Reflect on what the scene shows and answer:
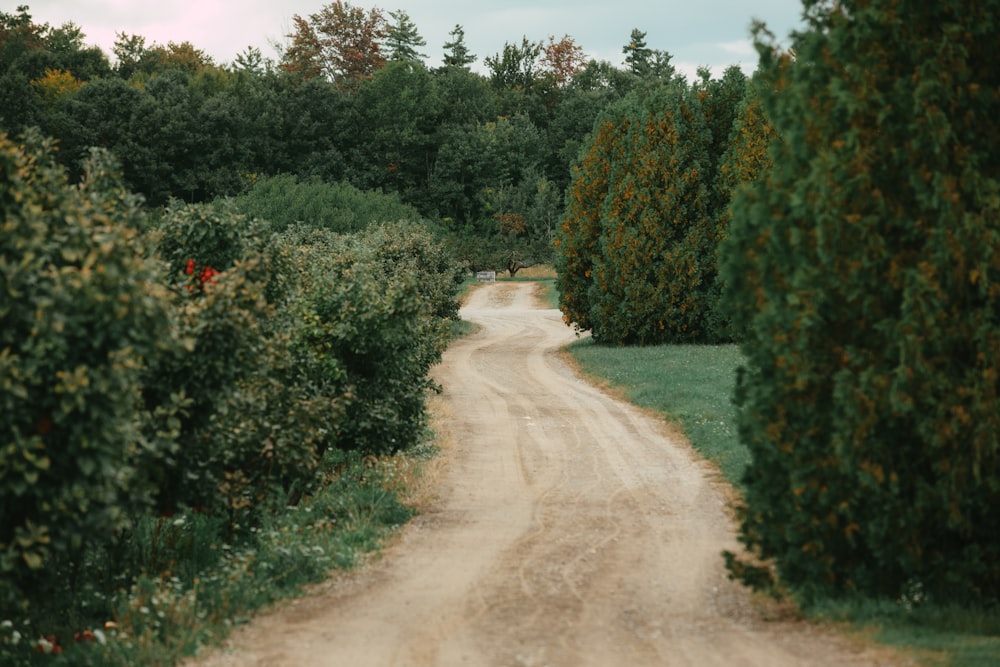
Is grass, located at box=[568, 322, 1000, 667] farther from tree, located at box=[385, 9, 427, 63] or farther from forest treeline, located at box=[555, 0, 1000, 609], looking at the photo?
tree, located at box=[385, 9, 427, 63]

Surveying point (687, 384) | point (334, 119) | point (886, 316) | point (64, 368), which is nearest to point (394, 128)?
point (334, 119)

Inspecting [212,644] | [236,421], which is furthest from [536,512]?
[212,644]

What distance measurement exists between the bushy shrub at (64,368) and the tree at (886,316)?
4.33 metres

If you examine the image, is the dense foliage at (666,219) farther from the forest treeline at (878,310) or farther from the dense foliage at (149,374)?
the forest treeline at (878,310)

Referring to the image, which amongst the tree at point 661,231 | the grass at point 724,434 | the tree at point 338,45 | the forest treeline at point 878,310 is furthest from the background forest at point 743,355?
the tree at point 338,45

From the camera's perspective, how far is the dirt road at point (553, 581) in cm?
677

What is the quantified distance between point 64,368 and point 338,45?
80104mm

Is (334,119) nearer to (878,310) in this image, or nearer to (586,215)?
(586,215)

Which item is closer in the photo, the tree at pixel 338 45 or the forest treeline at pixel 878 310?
the forest treeline at pixel 878 310

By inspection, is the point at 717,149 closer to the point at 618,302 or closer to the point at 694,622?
the point at 618,302

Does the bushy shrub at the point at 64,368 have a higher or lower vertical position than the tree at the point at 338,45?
lower

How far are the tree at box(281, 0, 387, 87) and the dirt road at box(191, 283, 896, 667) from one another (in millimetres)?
70257

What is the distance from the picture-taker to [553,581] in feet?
27.8

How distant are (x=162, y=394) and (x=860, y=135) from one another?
5379 millimetres
